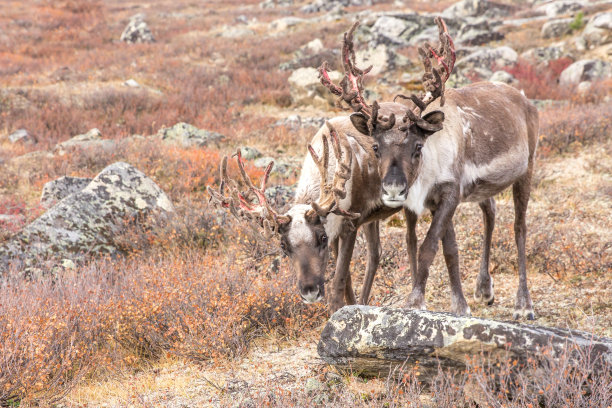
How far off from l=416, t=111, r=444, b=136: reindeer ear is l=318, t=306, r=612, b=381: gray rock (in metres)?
1.51

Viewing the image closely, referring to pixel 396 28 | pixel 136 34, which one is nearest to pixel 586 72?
pixel 396 28

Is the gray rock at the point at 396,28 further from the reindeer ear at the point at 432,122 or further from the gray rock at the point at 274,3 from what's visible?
the gray rock at the point at 274,3

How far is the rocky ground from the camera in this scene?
4555 millimetres

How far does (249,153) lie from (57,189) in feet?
11.7

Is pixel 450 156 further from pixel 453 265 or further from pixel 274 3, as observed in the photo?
pixel 274 3

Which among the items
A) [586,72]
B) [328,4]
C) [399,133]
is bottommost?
[586,72]

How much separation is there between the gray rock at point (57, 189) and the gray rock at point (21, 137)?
3.75 meters

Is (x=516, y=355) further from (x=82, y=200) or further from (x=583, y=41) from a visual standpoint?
(x=583, y=41)

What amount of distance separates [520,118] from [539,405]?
3422 millimetres

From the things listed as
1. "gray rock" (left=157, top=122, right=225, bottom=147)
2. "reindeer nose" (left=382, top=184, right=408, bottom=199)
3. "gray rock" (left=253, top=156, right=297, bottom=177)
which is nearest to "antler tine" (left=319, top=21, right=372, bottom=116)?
"reindeer nose" (left=382, top=184, right=408, bottom=199)

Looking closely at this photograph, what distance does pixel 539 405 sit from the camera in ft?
10.1

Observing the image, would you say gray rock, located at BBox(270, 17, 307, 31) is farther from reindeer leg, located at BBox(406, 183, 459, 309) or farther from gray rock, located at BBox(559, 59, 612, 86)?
reindeer leg, located at BBox(406, 183, 459, 309)

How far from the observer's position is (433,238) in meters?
4.53

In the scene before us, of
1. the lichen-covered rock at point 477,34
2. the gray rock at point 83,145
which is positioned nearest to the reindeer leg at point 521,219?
the gray rock at point 83,145
